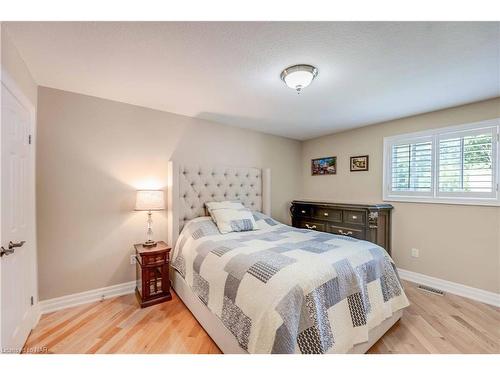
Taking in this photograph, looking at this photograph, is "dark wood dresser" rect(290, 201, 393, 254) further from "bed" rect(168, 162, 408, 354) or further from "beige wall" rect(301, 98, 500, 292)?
"bed" rect(168, 162, 408, 354)

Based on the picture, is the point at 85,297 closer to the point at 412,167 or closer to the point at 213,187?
the point at 213,187

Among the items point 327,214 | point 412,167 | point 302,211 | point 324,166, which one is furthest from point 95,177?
point 412,167

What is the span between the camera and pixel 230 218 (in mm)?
2568

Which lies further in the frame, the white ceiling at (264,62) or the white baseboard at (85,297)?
the white baseboard at (85,297)

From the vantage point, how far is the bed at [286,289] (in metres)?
1.19

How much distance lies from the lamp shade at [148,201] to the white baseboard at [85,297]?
0.95 m

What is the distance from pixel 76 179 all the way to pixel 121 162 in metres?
0.45

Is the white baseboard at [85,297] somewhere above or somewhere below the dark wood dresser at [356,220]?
below

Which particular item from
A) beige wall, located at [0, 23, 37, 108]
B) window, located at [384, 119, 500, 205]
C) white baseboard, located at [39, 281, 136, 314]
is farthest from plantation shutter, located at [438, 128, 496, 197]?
beige wall, located at [0, 23, 37, 108]

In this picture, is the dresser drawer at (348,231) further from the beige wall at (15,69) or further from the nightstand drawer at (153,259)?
the beige wall at (15,69)

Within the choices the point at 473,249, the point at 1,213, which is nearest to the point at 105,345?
the point at 1,213

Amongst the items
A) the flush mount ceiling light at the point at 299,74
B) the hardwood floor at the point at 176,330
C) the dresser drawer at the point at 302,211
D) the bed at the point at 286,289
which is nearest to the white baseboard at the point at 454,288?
the hardwood floor at the point at 176,330

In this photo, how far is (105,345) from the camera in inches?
64.7
